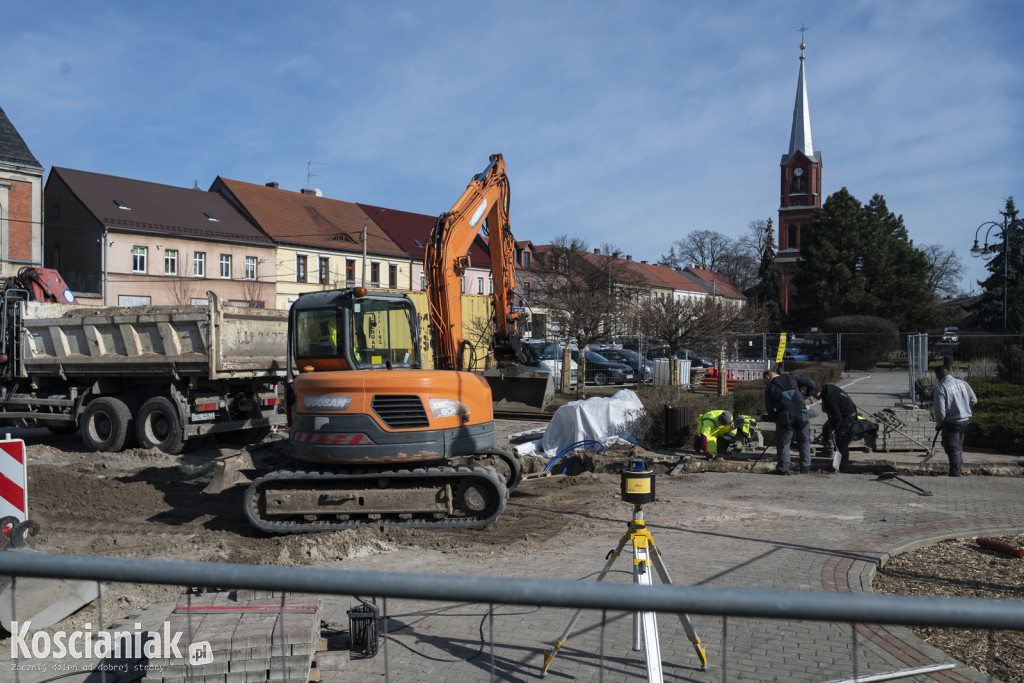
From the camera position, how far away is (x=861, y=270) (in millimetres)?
56531

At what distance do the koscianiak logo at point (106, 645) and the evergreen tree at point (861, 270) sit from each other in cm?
5590

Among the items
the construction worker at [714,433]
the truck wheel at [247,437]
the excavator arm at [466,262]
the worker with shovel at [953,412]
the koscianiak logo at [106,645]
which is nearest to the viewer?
the koscianiak logo at [106,645]

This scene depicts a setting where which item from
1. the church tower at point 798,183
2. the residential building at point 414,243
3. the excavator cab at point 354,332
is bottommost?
the excavator cab at point 354,332

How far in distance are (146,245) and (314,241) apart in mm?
10602

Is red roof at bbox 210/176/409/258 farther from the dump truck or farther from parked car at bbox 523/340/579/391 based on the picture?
the dump truck

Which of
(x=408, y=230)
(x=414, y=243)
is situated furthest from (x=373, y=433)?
(x=408, y=230)

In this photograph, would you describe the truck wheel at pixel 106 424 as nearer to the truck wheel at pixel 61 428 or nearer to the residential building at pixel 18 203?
the truck wheel at pixel 61 428

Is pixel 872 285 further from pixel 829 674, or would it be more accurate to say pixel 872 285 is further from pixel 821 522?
pixel 829 674

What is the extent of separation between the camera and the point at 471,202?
1199cm

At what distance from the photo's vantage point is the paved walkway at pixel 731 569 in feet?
16.5

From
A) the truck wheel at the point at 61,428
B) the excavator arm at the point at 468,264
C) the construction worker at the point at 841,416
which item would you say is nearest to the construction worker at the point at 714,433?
the construction worker at the point at 841,416

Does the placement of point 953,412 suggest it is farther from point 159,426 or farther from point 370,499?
point 159,426

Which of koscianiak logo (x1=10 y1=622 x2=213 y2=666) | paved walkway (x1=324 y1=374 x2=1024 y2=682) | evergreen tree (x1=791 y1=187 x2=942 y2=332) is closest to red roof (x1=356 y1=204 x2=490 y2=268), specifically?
evergreen tree (x1=791 y1=187 x2=942 y2=332)

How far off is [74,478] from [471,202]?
6.77 meters
